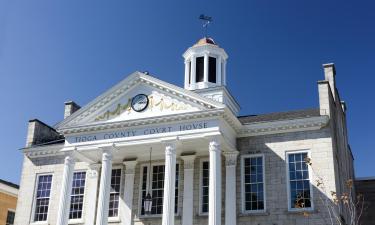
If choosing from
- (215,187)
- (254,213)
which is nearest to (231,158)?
(254,213)

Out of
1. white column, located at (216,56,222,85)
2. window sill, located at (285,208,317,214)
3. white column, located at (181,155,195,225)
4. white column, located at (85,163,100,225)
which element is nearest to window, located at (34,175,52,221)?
white column, located at (85,163,100,225)

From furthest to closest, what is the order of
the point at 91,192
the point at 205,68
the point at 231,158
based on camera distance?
the point at 205,68 → the point at 91,192 → the point at 231,158

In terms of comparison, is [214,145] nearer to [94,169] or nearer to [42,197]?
[94,169]

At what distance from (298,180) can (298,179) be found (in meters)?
0.06

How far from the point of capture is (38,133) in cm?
3244

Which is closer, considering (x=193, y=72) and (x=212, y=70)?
(x=193, y=72)

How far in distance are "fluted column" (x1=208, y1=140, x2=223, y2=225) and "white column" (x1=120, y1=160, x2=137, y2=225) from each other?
6.18m

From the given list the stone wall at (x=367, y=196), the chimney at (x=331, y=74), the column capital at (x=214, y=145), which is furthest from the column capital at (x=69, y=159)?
the stone wall at (x=367, y=196)

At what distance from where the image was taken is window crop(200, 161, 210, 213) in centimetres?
2622

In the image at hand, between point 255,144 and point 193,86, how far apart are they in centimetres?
625

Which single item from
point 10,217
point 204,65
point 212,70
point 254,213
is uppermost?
point 204,65

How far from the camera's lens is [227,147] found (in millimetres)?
25484

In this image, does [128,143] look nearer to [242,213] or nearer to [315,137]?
[242,213]

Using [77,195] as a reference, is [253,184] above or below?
above
